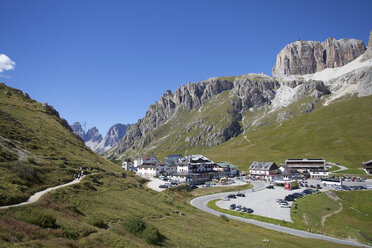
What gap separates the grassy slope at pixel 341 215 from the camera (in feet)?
194

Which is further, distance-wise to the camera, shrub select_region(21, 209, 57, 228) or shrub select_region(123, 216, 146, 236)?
shrub select_region(123, 216, 146, 236)

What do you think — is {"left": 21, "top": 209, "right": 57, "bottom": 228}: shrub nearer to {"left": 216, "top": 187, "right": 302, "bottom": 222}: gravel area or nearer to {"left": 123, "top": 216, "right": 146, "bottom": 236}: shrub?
{"left": 123, "top": 216, "right": 146, "bottom": 236}: shrub

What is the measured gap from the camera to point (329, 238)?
52.9m

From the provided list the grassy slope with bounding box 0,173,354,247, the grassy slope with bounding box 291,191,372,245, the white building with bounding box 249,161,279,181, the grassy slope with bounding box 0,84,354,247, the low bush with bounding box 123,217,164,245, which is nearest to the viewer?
the grassy slope with bounding box 0,173,354,247

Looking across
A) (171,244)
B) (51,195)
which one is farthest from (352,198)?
(51,195)

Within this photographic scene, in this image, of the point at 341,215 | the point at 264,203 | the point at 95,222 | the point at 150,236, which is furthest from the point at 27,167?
the point at 341,215

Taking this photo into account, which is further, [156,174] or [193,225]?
[156,174]

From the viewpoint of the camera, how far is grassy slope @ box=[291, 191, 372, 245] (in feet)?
194

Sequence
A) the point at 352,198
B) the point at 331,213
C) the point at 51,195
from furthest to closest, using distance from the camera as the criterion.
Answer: the point at 352,198 → the point at 331,213 → the point at 51,195

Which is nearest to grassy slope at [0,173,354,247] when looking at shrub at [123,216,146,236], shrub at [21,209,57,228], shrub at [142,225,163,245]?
shrub at [21,209,57,228]

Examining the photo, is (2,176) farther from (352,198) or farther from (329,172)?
(329,172)

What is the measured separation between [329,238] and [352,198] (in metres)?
47.8

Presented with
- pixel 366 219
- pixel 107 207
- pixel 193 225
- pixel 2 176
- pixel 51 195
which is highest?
pixel 2 176

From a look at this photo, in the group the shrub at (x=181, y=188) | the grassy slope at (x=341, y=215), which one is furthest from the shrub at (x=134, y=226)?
the shrub at (x=181, y=188)
